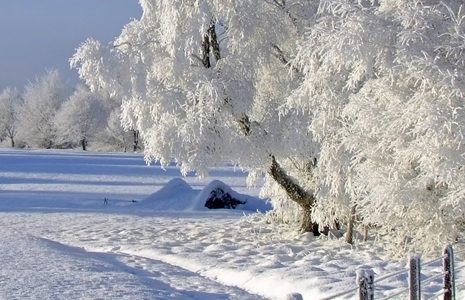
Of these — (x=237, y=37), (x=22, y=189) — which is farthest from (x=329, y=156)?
(x=22, y=189)

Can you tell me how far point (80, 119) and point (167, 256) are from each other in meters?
82.2

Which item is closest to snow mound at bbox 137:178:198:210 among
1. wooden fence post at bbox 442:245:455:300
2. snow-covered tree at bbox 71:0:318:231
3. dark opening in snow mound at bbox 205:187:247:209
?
dark opening in snow mound at bbox 205:187:247:209

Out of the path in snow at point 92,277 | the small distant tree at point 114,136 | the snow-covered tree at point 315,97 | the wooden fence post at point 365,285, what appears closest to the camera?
the wooden fence post at point 365,285

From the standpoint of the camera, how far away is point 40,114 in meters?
101

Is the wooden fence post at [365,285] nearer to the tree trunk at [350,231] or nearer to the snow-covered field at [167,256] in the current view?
the snow-covered field at [167,256]

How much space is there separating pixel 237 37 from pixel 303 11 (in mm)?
1948

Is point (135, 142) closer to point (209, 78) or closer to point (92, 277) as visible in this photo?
point (209, 78)

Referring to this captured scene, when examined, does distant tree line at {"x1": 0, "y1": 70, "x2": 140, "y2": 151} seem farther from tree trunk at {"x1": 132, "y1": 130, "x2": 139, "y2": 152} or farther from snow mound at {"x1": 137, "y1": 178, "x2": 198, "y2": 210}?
snow mound at {"x1": 137, "y1": 178, "x2": 198, "y2": 210}

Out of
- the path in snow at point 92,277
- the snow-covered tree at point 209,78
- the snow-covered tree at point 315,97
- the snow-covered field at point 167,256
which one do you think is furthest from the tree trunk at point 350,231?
the path in snow at point 92,277

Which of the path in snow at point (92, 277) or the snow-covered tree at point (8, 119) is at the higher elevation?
the snow-covered tree at point (8, 119)

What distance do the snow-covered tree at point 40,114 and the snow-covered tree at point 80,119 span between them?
2374 mm

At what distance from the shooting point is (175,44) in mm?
16406

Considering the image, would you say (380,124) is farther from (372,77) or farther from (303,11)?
(303,11)

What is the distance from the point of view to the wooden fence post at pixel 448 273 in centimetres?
1017
